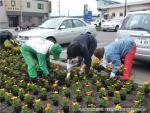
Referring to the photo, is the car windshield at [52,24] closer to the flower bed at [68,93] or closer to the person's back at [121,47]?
the flower bed at [68,93]

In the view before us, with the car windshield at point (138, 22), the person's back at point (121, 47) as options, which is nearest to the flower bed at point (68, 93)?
the person's back at point (121, 47)

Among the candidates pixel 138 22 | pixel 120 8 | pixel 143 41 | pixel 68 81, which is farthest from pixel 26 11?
pixel 68 81

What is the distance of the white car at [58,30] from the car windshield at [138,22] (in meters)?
4.53

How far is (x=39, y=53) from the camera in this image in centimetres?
615

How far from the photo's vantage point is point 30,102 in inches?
200

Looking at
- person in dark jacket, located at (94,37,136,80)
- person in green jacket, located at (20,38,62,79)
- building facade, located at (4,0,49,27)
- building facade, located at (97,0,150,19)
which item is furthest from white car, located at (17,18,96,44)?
building facade, located at (4,0,49,27)

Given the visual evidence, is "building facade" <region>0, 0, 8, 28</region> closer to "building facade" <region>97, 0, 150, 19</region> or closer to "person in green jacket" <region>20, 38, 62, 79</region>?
"building facade" <region>97, 0, 150, 19</region>

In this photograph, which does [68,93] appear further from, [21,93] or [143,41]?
[143,41]

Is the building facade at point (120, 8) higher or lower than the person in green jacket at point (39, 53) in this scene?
higher

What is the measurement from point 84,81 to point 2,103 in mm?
1693

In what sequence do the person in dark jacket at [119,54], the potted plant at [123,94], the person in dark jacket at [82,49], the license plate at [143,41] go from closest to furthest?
the potted plant at [123,94] < the person in dark jacket at [82,49] < the person in dark jacket at [119,54] < the license plate at [143,41]

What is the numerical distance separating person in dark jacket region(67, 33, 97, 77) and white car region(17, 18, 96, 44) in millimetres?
5704

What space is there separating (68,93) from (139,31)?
9.59ft

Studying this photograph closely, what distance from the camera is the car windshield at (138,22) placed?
7637 millimetres
